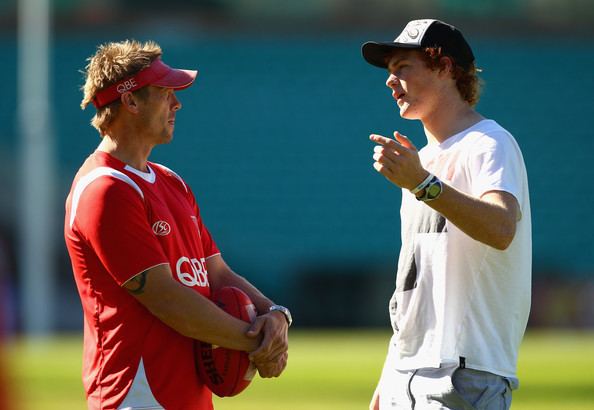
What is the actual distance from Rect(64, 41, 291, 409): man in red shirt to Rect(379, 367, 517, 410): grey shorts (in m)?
0.53

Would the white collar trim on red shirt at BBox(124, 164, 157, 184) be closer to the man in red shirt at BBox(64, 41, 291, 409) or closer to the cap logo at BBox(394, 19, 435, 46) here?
the man in red shirt at BBox(64, 41, 291, 409)

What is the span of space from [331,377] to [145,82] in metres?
11.6

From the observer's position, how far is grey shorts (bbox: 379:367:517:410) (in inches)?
160

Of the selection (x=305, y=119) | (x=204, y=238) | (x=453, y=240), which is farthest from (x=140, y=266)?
(x=305, y=119)

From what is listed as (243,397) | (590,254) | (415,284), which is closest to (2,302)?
(415,284)

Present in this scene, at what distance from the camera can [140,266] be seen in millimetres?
4012

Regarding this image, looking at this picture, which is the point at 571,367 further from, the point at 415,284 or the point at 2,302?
the point at 2,302

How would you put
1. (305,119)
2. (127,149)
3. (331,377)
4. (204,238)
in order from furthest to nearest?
(305,119) < (331,377) < (204,238) < (127,149)

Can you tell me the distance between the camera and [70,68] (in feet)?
104

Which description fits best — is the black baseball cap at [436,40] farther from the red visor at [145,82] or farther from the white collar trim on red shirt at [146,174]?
the white collar trim on red shirt at [146,174]

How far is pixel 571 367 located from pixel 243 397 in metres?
5.69

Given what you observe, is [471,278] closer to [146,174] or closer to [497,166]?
[497,166]

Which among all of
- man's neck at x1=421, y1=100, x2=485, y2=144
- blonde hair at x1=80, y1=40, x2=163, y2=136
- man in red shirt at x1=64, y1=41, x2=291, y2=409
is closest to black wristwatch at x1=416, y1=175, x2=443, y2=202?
man's neck at x1=421, y1=100, x2=485, y2=144

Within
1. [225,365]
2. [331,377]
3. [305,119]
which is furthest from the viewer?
[305,119]
